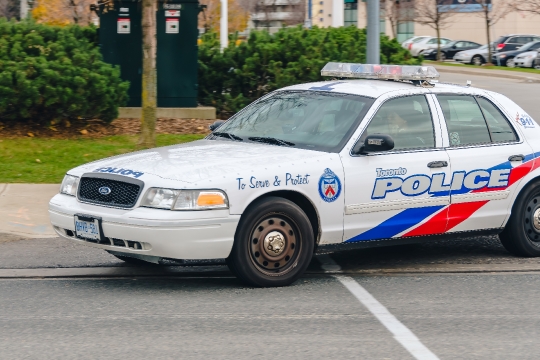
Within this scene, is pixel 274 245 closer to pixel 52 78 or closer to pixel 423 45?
pixel 52 78

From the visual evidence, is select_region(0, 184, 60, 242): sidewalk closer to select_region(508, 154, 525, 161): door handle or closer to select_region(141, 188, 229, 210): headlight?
select_region(141, 188, 229, 210): headlight

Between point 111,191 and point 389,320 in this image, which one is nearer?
point 389,320

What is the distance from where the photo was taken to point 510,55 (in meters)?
45.1

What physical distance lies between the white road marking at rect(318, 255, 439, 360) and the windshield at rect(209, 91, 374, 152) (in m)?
1.07

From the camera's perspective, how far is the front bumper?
21.4 ft

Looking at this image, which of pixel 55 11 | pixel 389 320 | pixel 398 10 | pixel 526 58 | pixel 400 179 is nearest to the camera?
pixel 389 320

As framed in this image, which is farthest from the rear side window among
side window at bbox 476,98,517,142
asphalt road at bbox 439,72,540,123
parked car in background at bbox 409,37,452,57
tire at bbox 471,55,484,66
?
parked car in background at bbox 409,37,452,57

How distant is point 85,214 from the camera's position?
6.90m

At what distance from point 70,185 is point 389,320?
108 inches

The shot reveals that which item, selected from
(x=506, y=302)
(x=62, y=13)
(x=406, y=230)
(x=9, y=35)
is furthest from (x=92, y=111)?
(x=62, y=13)

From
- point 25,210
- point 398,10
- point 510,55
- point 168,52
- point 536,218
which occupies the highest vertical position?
point 398,10

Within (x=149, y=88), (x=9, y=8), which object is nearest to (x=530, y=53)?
(x=9, y=8)

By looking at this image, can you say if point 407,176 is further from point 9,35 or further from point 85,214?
point 9,35

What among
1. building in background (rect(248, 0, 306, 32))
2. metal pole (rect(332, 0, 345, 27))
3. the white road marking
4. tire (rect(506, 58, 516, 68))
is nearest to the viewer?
the white road marking
